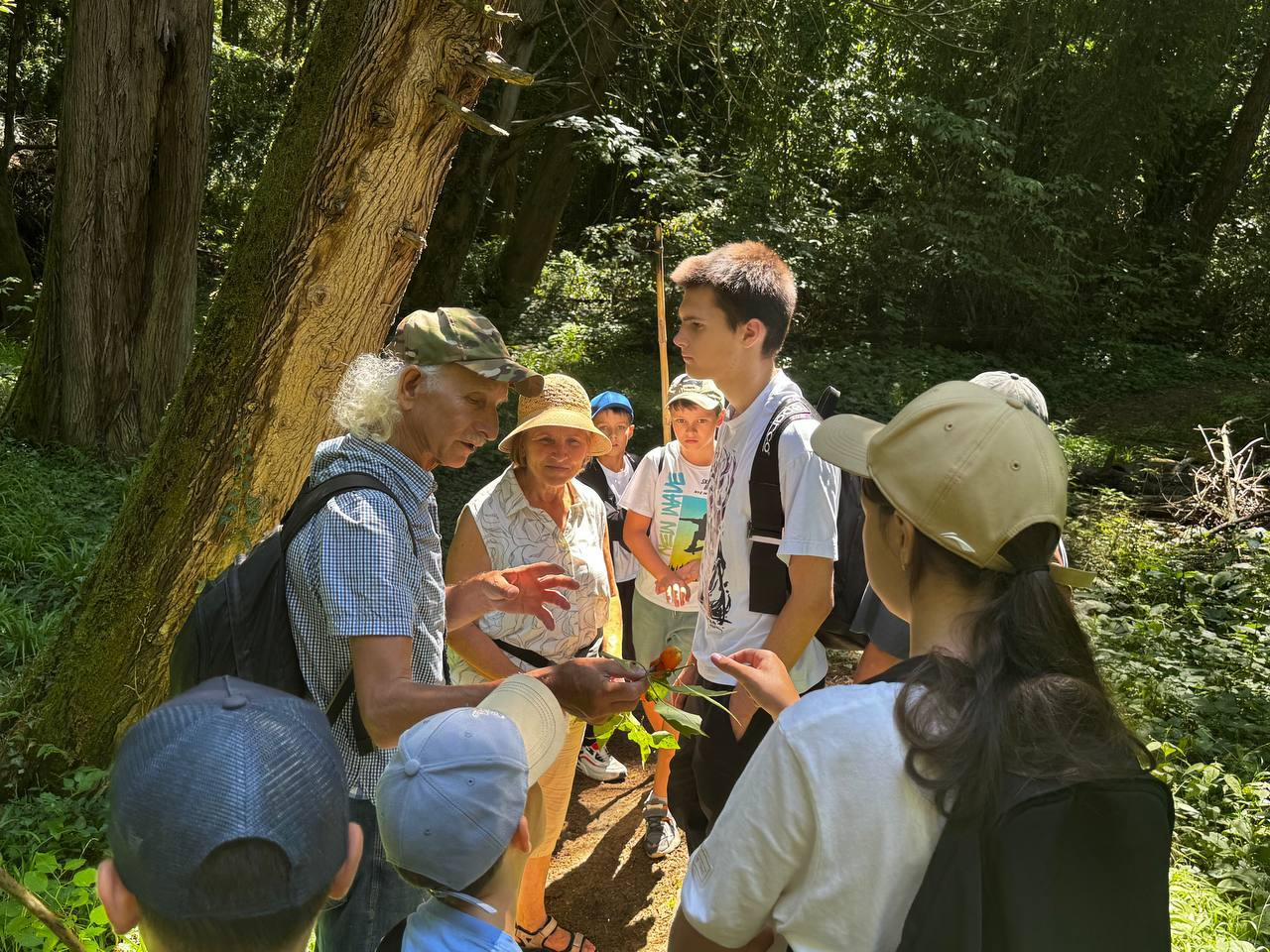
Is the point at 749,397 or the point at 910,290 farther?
the point at 910,290

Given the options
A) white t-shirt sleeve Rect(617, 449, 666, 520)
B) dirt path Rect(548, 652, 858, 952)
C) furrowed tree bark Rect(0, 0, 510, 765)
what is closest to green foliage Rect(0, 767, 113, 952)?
furrowed tree bark Rect(0, 0, 510, 765)

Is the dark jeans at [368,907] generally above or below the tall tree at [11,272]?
above

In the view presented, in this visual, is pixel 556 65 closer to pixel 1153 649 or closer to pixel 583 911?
pixel 1153 649

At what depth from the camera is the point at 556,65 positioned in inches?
565

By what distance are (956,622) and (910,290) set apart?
14620 mm

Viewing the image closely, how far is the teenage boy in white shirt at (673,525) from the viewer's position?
4.57m

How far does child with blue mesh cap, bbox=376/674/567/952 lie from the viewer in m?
1.71

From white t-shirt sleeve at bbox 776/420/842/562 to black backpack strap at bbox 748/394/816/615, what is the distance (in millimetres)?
44

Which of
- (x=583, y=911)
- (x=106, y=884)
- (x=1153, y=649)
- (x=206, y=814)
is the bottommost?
(x=583, y=911)

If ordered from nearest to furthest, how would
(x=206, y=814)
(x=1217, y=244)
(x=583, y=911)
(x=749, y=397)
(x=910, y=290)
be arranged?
(x=206, y=814)
(x=749, y=397)
(x=583, y=911)
(x=910, y=290)
(x=1217, y=244)

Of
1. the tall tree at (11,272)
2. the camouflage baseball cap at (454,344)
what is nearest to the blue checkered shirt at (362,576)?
the camouflage baseball cap at (454,344)

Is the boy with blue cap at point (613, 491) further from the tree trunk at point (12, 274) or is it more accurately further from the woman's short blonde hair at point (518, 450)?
the tree trunk at point (12, 274)

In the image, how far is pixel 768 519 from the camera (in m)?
3.07

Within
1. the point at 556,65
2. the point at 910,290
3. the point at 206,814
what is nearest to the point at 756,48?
the point at 556,65
